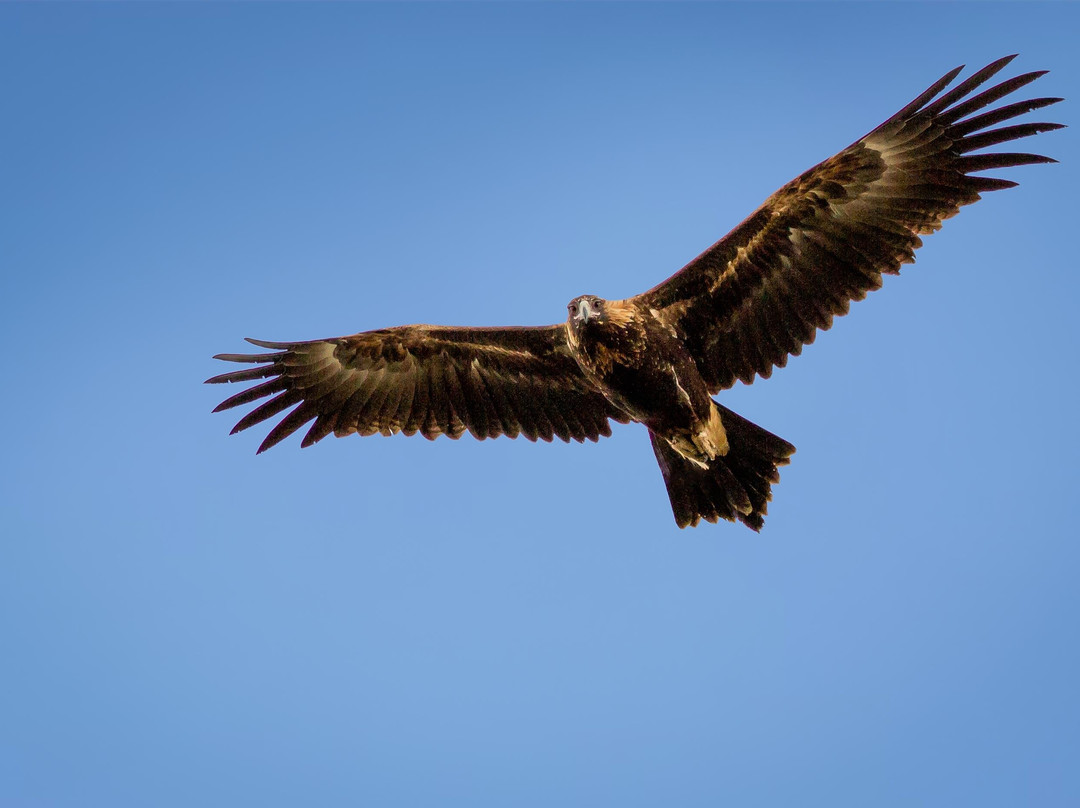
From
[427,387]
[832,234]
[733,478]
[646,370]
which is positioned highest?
[427,387]

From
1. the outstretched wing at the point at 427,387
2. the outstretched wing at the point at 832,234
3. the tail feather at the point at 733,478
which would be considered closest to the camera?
the outstretched wing at the point at 832,234

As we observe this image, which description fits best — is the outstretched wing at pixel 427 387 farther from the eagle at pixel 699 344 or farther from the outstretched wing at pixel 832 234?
the outstretched wing at pixel 832 234

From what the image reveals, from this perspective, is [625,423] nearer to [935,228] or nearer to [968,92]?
[935,228]

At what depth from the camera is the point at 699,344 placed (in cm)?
873

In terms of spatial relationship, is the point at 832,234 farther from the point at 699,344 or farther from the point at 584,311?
the point at 584,311

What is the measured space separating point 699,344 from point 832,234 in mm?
1132

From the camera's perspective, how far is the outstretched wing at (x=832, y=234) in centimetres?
801

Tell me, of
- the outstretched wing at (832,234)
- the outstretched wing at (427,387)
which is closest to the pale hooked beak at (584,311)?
the outstretched wing at (832,234)

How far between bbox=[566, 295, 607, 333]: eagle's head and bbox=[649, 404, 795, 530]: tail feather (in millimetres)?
1048

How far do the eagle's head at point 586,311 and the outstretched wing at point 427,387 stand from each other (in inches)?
32.0

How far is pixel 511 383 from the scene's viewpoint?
9344 millimetres

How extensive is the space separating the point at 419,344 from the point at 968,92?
13.4 feet

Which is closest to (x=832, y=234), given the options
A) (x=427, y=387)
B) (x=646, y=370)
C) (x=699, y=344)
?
(x=699, y=344)

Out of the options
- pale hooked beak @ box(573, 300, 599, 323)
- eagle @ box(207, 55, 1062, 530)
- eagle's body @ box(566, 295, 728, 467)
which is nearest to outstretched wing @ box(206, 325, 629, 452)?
eagle @ box(207, 55, 1062, 530)
